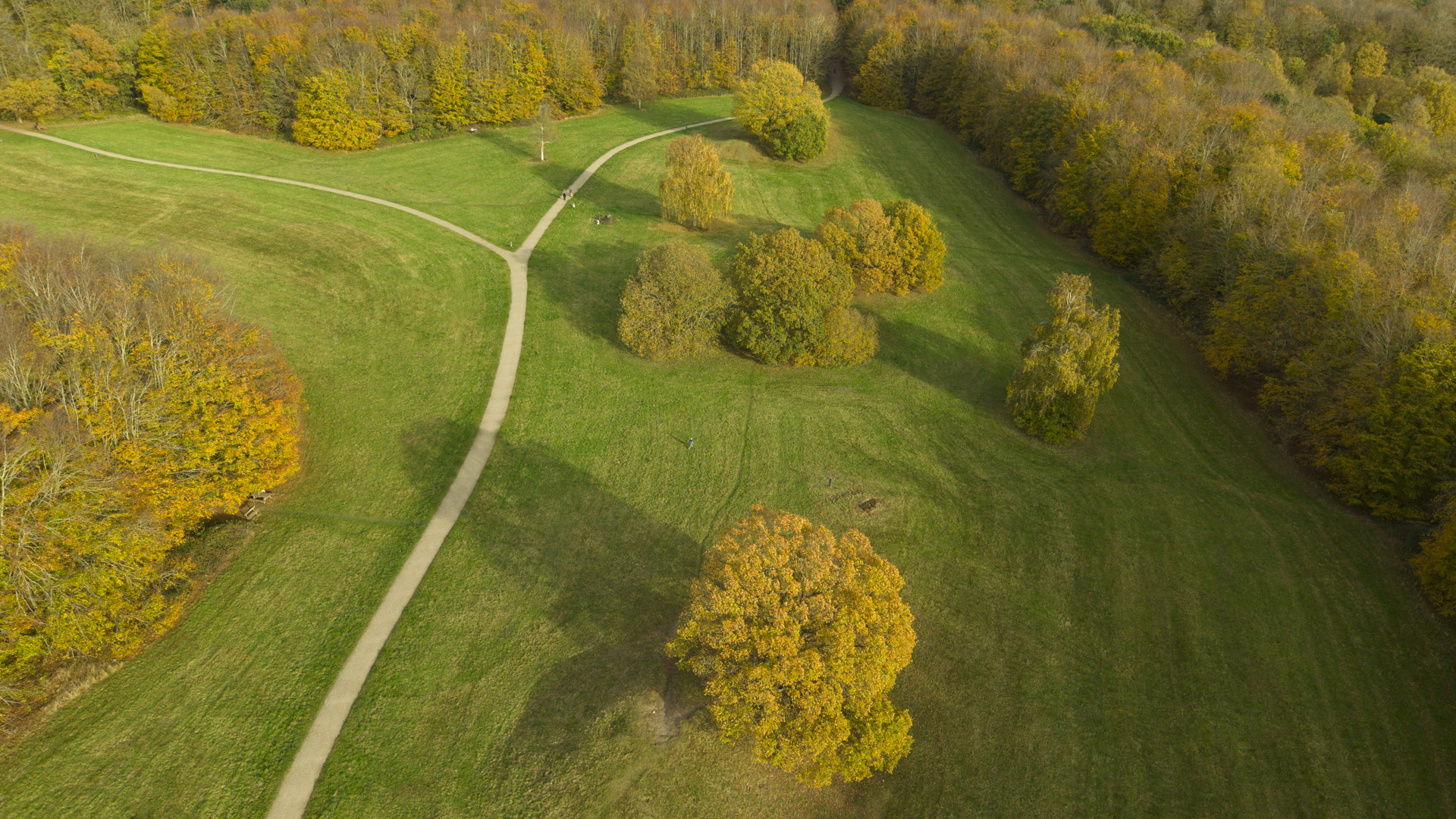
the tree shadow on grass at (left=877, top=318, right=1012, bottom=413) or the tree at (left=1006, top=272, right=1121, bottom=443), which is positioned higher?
the tree at (left=1006, top=272, right=1121, bottom=443)

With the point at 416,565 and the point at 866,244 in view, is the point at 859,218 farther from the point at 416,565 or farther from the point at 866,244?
the point at 416,565

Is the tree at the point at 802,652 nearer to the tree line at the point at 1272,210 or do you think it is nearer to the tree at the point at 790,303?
the tree at the point at 790,303

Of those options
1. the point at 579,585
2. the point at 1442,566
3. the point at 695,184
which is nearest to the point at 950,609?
the point at 579,585

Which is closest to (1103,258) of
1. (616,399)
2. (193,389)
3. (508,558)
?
(616,399)

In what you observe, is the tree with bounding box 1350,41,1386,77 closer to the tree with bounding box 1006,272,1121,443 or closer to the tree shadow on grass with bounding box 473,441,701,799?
the tree with bounding box 1006,272,1121,443

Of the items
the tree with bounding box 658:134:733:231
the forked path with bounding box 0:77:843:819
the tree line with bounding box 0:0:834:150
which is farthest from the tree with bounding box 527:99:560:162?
the tree with bounding box 658:134:733:231

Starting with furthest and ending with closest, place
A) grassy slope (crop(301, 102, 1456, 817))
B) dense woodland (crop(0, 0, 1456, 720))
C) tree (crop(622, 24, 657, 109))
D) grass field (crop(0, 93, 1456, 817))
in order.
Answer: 1. tree (crop(622, 24, 657, 109))
2. dense woodland (crop(0, 0, 1456, 720))
3. grassy slope (crop(301, 102, 1456, 817))
4. grass field (crop(0, 93, 1456, 817))

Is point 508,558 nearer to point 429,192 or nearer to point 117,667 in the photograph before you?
point 117,667
